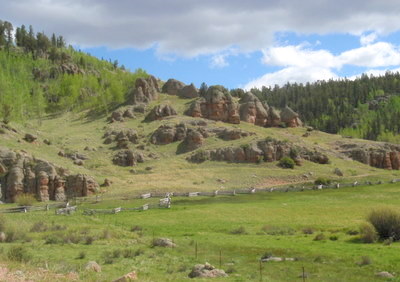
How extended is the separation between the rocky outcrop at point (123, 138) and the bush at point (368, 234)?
78.4 metres

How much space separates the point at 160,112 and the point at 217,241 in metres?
91.6

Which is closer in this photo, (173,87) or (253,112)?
(253,112)

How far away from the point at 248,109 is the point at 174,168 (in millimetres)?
43426

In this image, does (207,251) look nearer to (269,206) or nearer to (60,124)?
(269,206)

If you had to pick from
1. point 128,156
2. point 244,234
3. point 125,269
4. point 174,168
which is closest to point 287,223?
point 244,234

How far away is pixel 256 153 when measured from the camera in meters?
102

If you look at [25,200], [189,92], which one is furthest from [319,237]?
[189,92]

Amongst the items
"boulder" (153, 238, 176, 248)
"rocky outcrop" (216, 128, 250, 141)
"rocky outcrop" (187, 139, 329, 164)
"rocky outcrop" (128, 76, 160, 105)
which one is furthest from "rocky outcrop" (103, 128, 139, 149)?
"boulder" (153, 238, 176, 248)

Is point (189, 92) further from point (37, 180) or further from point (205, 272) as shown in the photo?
point (205, 272)

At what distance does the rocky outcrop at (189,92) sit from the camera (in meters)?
145

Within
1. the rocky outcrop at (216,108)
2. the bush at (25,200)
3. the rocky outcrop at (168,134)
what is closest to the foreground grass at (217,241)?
the bush at (25,200)

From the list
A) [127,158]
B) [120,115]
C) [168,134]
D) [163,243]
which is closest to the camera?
[163,243]

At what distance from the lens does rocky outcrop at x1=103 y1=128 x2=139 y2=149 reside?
108 meters

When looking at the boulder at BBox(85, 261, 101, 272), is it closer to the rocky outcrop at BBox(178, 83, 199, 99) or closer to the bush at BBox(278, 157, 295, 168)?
the bush at BBox(278, 157, 295, 168)
